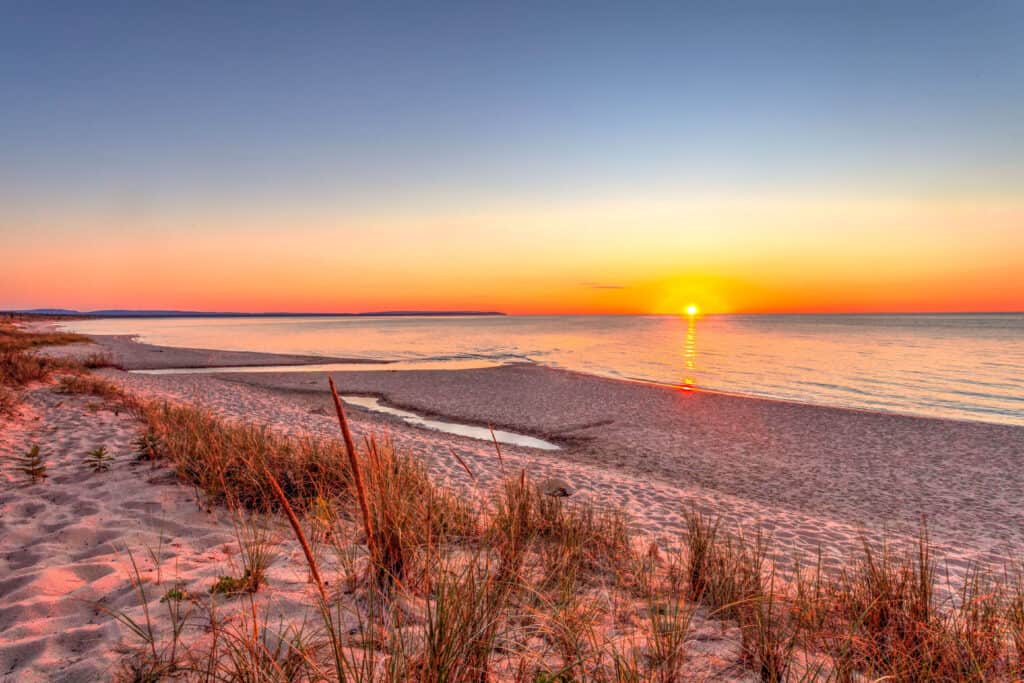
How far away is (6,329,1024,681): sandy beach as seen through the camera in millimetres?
3637

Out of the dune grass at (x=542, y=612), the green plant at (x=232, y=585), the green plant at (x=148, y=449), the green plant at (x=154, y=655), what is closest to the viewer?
the dune grass at (x=542, y=612)

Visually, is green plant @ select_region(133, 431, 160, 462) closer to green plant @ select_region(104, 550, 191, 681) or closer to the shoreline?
the shoreline

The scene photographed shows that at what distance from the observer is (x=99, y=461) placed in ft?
23.0

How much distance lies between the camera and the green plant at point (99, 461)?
6574 mm

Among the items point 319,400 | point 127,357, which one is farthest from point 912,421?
point 127,357

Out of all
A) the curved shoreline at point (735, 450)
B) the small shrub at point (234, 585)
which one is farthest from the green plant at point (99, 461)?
the small shrub at point (234, 585)

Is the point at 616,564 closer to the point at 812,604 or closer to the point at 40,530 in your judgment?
the point at 812,604

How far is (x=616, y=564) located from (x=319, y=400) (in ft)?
63.2

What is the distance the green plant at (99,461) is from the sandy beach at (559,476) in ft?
0.51

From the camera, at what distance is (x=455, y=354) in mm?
49000

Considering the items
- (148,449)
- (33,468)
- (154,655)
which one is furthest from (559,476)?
(154,655)

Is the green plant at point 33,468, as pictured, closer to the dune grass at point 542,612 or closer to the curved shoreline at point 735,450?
the dune grass at point 542,612

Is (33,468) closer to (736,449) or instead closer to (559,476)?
(559,476)

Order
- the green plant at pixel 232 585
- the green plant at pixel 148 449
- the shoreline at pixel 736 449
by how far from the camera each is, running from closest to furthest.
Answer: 1. the green plant at pixel 232 585
2. the green plant at pixel 148 449
3. the shoreline at pixel 736 449
